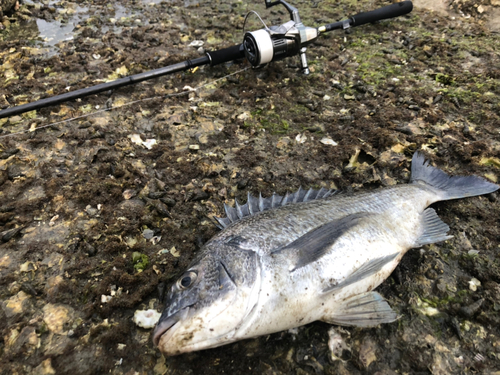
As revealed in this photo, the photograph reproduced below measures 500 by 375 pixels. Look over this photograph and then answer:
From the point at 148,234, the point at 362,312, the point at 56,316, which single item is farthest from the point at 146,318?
the point at 362,312

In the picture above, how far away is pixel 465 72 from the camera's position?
486 cm

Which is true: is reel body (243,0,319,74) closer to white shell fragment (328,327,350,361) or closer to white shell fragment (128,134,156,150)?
white shell fragment (128,134,156,150)

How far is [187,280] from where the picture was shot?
210 cm

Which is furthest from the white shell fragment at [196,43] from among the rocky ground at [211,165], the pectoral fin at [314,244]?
the pectoral fin at [314,244]

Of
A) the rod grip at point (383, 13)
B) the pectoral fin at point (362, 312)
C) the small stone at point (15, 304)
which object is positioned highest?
the rod grip at point (383, 13)

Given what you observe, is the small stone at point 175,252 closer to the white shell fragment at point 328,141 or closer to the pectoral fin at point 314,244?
the pectoral fin at point 314,244

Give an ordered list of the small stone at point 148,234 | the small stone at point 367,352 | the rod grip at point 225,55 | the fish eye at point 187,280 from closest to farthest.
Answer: the fish eye at point 187,280 < the small stone at point 367,352 < the small stone at point 148,234 < the rod grip at point 225,55

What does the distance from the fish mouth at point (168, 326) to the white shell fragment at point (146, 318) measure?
1.60 feet

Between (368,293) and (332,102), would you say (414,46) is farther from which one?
(368,293)

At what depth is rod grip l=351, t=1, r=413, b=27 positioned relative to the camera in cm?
568

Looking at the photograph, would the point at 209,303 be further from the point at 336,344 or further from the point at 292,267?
the point at 336,344

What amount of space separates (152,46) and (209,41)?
41.3 inches

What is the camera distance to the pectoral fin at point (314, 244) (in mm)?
2283

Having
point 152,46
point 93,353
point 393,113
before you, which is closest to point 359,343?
point 93,353
